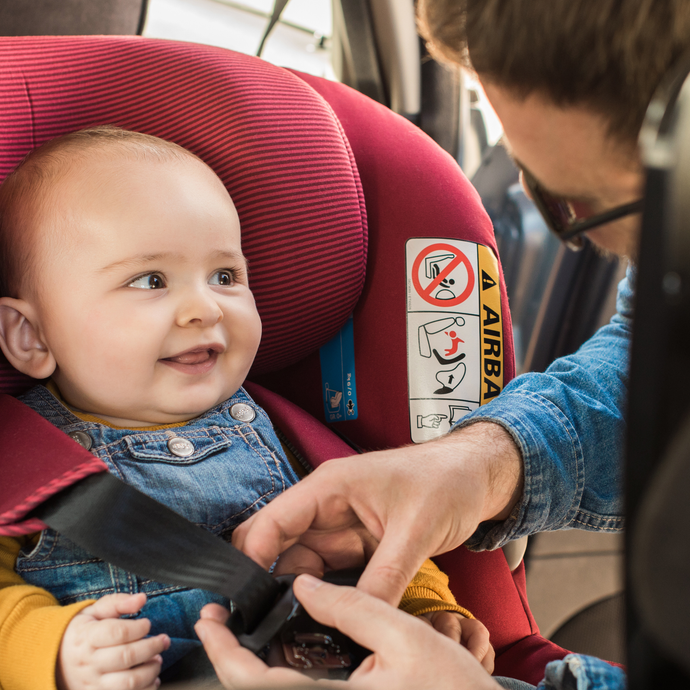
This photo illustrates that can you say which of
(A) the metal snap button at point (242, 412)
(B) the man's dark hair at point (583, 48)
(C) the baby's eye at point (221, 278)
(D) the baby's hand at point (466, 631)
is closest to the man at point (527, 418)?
(B) the man's dark hair at point (583, 48)

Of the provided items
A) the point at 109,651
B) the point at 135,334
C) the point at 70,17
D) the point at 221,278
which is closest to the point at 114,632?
the point at 109,651

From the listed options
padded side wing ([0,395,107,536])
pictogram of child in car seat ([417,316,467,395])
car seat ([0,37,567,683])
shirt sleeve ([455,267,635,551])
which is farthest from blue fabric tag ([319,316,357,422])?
padded side wing ([0,395,107,536])

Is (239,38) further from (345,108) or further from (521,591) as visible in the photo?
(521,591)

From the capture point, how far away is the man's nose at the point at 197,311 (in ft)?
2.61

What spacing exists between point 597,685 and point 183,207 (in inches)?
26.2

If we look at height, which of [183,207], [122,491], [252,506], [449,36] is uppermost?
[449,36]

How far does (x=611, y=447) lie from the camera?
0.90 metres

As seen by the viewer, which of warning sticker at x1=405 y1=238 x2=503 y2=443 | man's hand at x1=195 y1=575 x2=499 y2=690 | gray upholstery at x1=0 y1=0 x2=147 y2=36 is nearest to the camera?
man's hand at x1=195 y1=575 x2=499 y2=690

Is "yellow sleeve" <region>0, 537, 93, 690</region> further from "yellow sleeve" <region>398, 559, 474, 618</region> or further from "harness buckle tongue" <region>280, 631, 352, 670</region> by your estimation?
"yellow sleeve" <region>398, 559, 474, 618</region>

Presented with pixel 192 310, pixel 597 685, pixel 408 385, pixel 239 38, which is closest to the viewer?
pixel 597 685

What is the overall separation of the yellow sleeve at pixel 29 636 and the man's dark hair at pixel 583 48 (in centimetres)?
65

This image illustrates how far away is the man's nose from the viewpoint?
796 millimetres

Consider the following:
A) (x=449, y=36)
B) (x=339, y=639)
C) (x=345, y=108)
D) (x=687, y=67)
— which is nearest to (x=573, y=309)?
(x=345, y=108)

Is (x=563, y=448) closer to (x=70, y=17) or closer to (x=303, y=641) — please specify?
(x=303, y=641)
